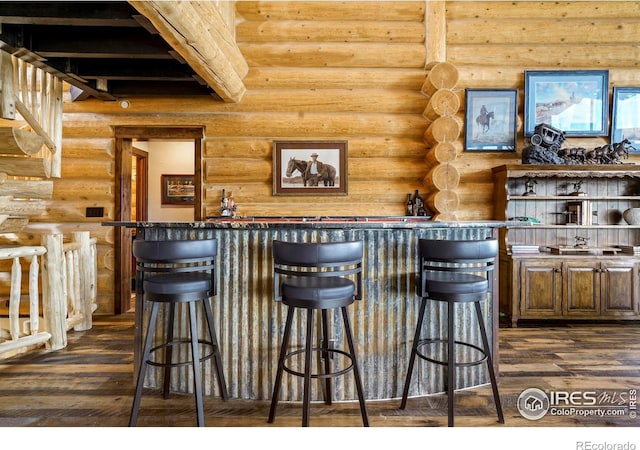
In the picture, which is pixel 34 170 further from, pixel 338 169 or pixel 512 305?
pixel 512 305

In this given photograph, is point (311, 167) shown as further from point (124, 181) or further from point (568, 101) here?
point (568, 101)

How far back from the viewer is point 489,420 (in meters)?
2.31

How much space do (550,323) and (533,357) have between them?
49.4 inches

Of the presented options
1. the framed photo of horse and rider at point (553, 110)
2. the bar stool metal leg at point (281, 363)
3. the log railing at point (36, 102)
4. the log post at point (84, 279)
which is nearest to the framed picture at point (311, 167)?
the framed photo of horse and rider at point (553, 110)

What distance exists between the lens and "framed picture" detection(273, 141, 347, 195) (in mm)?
4641

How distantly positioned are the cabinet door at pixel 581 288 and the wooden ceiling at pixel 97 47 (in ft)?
14.2

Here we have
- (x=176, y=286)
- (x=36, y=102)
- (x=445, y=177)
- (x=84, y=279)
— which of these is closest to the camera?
(x=176, y=286)

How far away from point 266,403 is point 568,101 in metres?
4.85

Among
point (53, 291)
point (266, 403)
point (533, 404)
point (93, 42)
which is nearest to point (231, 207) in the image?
point (53, 291)

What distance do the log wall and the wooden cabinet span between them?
0.44m

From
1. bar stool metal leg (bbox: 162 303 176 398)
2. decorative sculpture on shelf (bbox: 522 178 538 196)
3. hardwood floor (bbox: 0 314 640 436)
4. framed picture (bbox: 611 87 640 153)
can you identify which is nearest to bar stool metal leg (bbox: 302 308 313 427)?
hardwood floor (bbox: 0 314 640 436)

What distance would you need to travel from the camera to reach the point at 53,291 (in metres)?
3.47

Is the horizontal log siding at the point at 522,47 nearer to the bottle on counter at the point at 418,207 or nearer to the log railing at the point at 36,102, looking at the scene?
the bottle on counter at the point at 418,207

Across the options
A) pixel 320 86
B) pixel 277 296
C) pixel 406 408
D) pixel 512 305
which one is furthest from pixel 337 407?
pixel 320 86
